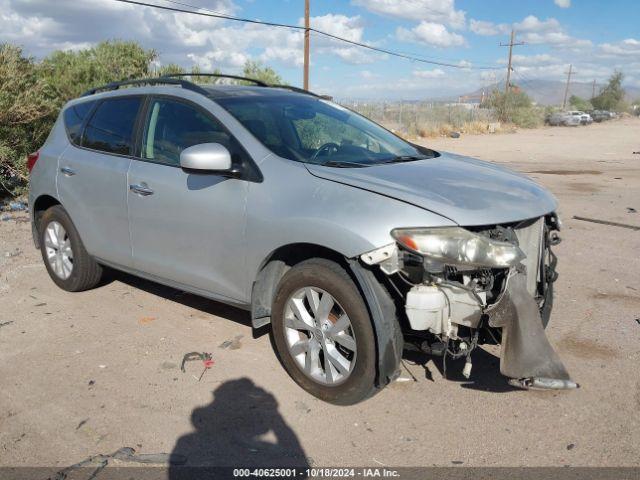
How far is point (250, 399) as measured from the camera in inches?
141

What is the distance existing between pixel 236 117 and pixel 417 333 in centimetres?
190

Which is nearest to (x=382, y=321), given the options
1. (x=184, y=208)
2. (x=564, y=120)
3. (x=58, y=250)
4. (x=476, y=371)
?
(x=476, y=371)

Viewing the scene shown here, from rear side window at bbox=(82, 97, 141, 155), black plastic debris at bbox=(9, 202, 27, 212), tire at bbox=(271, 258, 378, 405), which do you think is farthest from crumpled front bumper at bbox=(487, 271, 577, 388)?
black plastic debris at bbox=(9, 202, 27, 212)

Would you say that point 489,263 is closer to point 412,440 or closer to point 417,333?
point 417,333

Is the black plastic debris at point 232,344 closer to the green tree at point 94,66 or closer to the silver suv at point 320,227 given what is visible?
the silver suv at point 320,227

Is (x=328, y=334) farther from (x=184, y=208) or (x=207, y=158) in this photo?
(x=184, y=208)

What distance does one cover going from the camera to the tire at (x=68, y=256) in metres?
5.22

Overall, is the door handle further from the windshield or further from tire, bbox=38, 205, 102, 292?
tire, bbox=38, 205, 102, 292

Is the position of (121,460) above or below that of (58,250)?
below

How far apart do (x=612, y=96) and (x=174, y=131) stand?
100 m

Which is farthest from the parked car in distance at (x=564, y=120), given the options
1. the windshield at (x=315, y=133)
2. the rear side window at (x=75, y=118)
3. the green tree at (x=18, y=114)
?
the rear side window at (x=75, y=118)

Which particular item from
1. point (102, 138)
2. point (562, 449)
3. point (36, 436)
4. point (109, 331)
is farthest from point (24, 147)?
point (562, 449)

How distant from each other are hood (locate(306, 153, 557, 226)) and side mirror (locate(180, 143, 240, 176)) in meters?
0.54

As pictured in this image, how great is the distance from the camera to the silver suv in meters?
3.10
